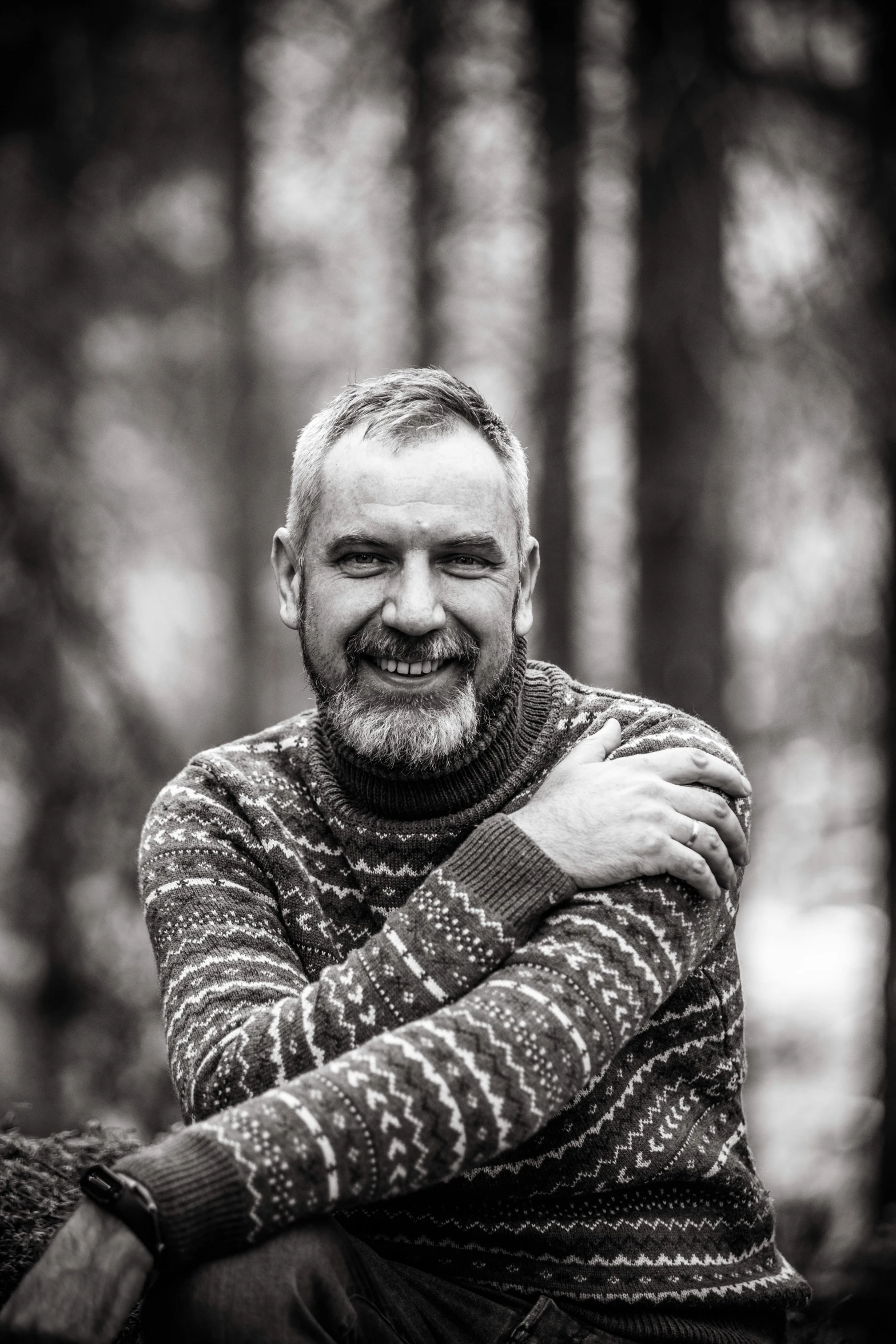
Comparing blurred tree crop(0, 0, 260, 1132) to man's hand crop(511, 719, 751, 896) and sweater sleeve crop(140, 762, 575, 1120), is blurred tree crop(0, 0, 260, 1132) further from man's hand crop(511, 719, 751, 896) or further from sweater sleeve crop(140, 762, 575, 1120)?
man's hand crop(511, 719, 751, 896)

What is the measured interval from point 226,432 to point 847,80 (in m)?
4.44

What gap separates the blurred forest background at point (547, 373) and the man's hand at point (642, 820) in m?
3.05

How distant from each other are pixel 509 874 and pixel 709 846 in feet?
1.15

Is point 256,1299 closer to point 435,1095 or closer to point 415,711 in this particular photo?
point 435,1095

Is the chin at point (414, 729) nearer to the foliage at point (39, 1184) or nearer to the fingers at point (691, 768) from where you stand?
the fingers at point (691, 768)

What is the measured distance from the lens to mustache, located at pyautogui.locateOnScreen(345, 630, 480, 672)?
8.07 ft

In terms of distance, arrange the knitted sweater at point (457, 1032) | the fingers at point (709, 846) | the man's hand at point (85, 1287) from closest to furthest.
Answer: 1. the man's hand at point (85, 1287)
2. the knitted sweater at point (457, 1032)
3. the fingers at point (709, 846)

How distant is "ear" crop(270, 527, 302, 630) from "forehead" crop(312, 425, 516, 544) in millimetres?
198

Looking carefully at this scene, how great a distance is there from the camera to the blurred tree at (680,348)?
17.4 feet

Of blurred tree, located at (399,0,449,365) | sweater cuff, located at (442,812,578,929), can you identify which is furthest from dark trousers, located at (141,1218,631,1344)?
blurred tree, located at (399,0,449,365)

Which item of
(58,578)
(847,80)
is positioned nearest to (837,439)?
(847,80)

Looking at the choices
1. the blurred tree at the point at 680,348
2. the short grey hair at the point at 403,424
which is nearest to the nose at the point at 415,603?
the short grey hair at the point at 403,424

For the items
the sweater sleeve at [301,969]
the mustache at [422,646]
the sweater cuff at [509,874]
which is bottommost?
the sweater sleeve at [301,969]

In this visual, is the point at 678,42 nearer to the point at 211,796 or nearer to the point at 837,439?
the point at 837,439
